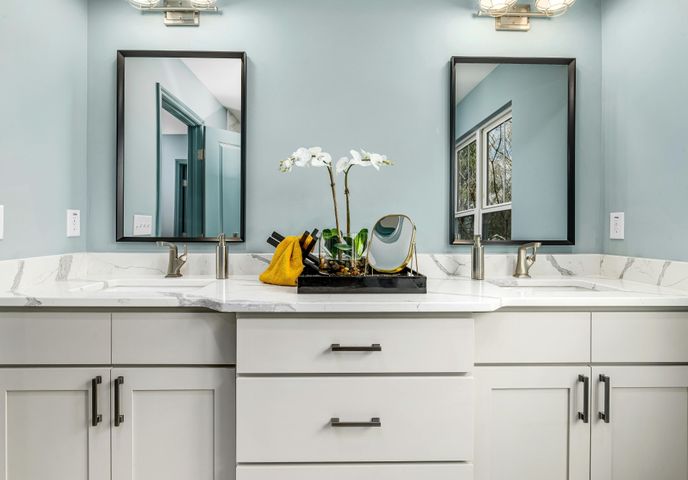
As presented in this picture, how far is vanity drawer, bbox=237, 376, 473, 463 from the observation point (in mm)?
1239

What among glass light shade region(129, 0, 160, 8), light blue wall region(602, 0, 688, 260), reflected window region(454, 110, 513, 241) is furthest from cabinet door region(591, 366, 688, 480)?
glass light shade region(129, 0, 160, 8)

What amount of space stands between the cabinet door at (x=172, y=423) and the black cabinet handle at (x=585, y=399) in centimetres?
111

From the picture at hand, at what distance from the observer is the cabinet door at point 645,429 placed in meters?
1.34

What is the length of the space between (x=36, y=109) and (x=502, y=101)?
6.25 feet

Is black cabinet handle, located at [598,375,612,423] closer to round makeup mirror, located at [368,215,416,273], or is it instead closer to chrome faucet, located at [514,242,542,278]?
chrome faucet, located at [514,242,542,278]

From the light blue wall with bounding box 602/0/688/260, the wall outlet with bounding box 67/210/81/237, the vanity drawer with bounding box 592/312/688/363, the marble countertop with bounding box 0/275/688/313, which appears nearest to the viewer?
the marble countertop with bounding box 0/275/688/313

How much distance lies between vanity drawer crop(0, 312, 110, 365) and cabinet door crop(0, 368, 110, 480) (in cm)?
4

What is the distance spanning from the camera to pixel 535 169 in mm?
1900

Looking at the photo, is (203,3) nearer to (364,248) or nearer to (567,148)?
(364,248)

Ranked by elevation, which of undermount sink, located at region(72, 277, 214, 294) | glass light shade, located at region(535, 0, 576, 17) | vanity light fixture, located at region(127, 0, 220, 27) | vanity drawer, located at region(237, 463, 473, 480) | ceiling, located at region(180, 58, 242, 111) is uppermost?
glass light shade, located at region(535, 0, 576, 17)

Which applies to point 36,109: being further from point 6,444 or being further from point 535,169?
point 535,169

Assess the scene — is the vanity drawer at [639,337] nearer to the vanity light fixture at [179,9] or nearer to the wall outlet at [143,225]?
the wall outlet at [143,225]

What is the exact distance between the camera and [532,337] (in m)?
1.35

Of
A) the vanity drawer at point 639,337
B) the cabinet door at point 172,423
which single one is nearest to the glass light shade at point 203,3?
the cabinet door at point 172,423
